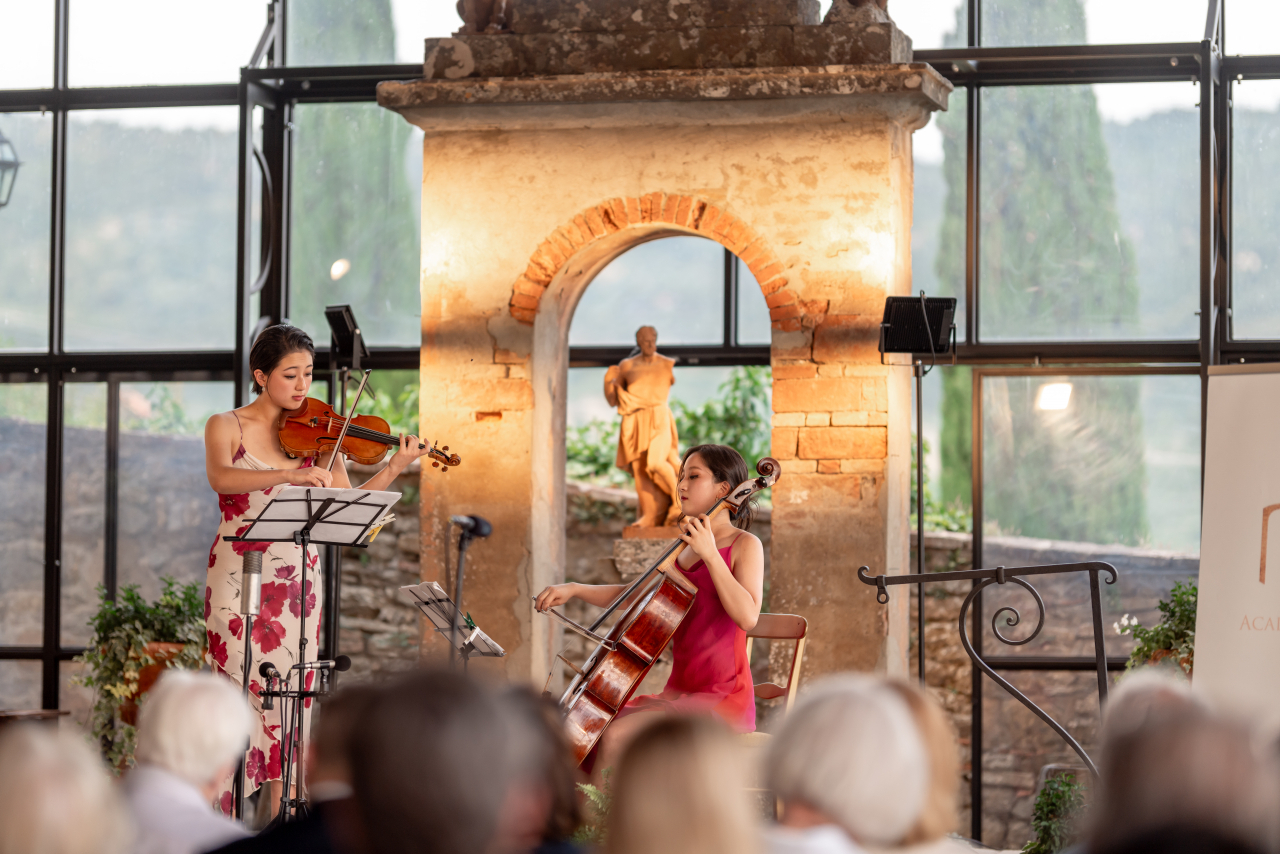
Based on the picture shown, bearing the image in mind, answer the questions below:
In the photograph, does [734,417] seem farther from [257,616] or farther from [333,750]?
[333,750]

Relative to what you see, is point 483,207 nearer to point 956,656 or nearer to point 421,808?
point 956,656

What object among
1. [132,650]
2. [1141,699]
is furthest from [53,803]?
[132,650]

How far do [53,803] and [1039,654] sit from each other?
6.28m

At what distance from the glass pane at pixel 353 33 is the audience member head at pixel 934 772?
6.51m

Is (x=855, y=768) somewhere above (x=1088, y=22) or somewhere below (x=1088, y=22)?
below

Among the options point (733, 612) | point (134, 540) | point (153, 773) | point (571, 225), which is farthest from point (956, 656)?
point (153, 773)

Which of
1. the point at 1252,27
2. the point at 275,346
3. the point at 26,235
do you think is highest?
the point at 1252,27

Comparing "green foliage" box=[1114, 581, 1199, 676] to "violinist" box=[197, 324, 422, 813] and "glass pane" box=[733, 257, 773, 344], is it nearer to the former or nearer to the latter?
"glass pane" box=[733, 257, 773, 344]

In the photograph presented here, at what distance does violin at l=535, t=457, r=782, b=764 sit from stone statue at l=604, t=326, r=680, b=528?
211 cm

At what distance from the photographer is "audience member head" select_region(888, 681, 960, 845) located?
1865 millimetres

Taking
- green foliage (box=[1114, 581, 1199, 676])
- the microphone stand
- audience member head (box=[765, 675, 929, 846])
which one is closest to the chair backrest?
the microphone stand

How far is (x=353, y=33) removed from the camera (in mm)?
7887

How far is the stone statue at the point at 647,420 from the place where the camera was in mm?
6582

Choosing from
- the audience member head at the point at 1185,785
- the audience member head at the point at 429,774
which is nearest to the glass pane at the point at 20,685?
the audience member head at the point at 429,774
